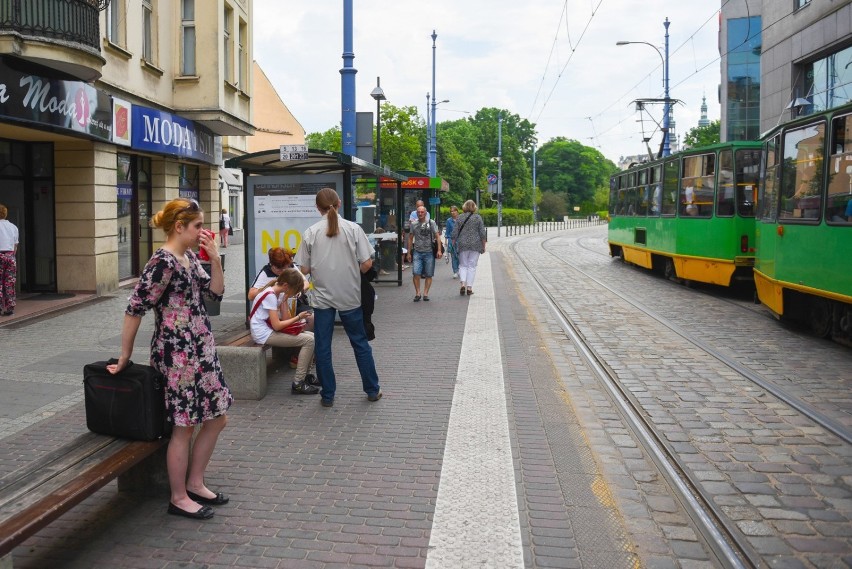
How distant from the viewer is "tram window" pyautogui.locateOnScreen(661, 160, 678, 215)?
18062mm

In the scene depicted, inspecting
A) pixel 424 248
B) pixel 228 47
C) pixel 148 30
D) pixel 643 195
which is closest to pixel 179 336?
pixel 424 248

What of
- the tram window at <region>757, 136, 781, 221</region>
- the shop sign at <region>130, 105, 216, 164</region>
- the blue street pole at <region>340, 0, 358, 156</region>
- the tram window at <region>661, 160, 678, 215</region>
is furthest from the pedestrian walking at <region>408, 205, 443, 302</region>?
the tram window at <region>661, 160, 678, 215</region>

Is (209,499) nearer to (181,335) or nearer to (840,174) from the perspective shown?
(181,335)

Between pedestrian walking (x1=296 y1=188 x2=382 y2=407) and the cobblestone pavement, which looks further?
pedestrian walking (x1=296 y1=188 x2=382 y2=407)

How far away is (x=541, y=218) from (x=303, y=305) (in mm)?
99236

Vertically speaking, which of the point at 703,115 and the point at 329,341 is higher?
the point at 703,115

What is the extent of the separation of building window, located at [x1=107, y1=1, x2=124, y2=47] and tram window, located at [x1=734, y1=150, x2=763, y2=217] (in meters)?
11.7

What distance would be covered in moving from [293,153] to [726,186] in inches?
358

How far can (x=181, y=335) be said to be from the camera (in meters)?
4.38

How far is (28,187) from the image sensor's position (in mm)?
15094

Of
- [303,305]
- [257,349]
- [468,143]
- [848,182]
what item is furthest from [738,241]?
[468,143]

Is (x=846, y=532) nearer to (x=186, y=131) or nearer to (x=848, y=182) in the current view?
(x=848, y=182)

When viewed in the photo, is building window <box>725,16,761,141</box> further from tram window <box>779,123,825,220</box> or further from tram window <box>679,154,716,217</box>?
tram window <box>779,123,825,220</box>

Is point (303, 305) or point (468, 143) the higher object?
point (468, 143)
